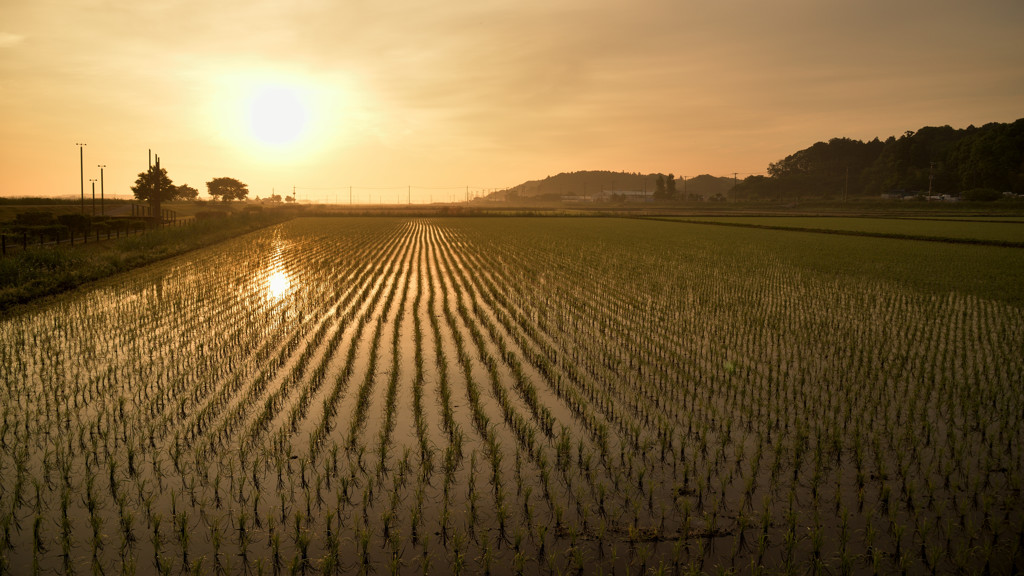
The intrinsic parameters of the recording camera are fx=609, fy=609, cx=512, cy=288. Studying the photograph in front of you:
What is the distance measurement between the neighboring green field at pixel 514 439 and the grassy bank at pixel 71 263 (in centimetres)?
175

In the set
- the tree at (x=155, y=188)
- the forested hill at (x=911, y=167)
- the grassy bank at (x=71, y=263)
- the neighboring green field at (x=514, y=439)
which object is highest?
the forested hill at (x=911, y=167)

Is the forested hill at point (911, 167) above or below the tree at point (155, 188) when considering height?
above

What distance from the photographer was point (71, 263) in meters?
16.7

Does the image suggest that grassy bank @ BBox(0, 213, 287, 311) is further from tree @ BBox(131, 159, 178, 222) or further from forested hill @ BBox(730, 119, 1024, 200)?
Answer: forested hill @ BBox(730, 119, 1024, 200)

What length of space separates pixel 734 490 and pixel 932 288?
44.4ft

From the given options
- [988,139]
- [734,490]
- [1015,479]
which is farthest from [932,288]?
[988,139]

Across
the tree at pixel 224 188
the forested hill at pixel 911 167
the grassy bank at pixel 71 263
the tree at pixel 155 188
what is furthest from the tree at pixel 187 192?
the forested hill at pixel 911 167

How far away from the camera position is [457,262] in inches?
897

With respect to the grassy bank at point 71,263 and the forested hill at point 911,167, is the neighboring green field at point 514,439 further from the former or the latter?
the forested hill at point 911,167

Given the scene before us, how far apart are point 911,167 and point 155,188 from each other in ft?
333

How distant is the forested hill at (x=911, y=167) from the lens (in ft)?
242

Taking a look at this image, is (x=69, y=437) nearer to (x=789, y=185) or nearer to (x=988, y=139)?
(x=988, y=139)

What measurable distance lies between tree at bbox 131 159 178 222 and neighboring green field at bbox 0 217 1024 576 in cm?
3990

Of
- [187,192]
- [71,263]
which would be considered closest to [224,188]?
[187,192]
